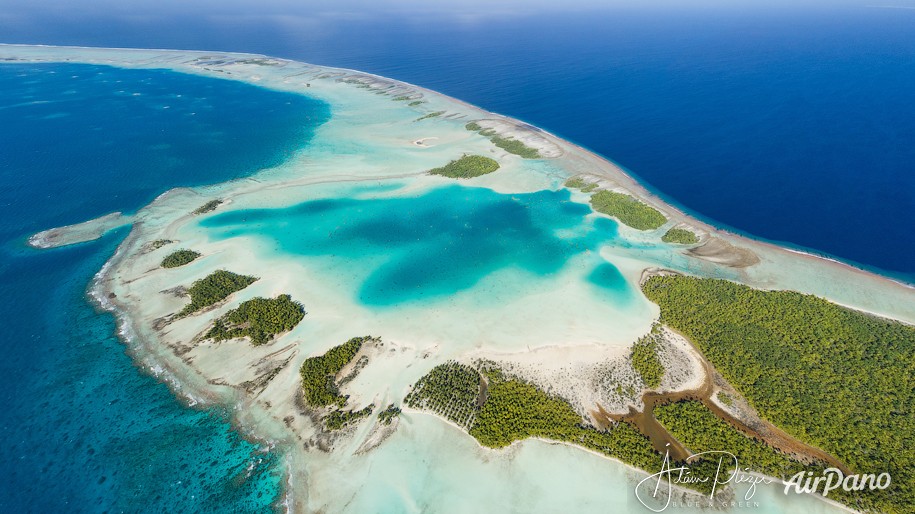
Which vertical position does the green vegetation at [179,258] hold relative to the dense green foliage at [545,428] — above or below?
below

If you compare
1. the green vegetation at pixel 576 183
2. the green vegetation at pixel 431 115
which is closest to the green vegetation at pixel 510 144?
the green vegetation at pixel 576 183

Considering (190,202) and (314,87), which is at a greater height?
(314,87)

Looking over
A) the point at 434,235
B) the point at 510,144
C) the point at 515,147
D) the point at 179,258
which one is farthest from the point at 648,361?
the point at 179,258

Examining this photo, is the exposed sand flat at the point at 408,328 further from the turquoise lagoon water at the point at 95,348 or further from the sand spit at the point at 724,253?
the turquoise lagoon water at the point at 95,348

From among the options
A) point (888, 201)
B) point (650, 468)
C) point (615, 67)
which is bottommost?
point (650, 468)

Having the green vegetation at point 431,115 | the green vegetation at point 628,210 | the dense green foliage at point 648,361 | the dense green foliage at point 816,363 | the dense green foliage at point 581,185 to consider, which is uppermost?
the green vegetation at point 431,115

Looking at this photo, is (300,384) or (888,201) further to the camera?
(888,201)

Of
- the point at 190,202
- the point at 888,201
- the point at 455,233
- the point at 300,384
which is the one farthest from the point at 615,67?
the point at 300,384

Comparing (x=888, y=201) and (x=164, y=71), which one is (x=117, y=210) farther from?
(x=888, y=201)
